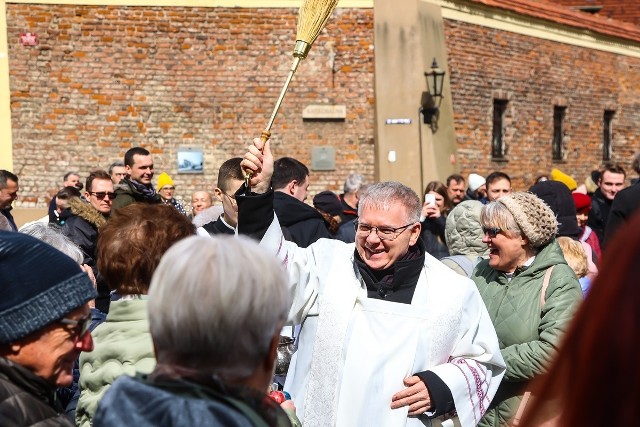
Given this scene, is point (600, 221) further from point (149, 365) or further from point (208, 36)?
point (208, 36)

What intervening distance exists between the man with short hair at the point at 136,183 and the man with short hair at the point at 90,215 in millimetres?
107

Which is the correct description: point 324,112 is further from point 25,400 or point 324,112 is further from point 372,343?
point 25,400

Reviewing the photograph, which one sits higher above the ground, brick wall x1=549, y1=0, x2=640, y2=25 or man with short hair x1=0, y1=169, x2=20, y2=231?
brick wall x1=549, y1=0, x2=640, y2=25

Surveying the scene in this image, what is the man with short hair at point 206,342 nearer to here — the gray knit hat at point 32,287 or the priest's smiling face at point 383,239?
the gray knit hat at point 32,287

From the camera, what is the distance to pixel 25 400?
2.98m

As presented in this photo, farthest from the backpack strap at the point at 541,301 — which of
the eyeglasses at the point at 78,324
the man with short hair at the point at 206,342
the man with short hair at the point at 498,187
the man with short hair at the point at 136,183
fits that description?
the man with short hair at the point at 498,187

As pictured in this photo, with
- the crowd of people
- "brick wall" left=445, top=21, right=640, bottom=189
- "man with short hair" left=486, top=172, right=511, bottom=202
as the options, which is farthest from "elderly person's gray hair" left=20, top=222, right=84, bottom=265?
"brick wall" left=445, top=21, right=640, bottom=189

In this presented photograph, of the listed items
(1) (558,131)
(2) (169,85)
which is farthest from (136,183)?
(1) (558,131)

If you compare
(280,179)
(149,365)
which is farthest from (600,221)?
(149,365)

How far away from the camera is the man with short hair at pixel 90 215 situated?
8125 millimetres

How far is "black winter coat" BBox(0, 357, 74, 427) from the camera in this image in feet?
9.54

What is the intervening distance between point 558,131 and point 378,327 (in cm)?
2333

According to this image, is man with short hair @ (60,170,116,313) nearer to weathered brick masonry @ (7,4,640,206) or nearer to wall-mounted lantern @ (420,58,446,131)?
weathered brick masonry @ (7,4,640,206)

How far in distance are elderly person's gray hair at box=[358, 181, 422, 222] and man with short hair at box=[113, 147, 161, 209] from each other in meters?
Result: 4.07
